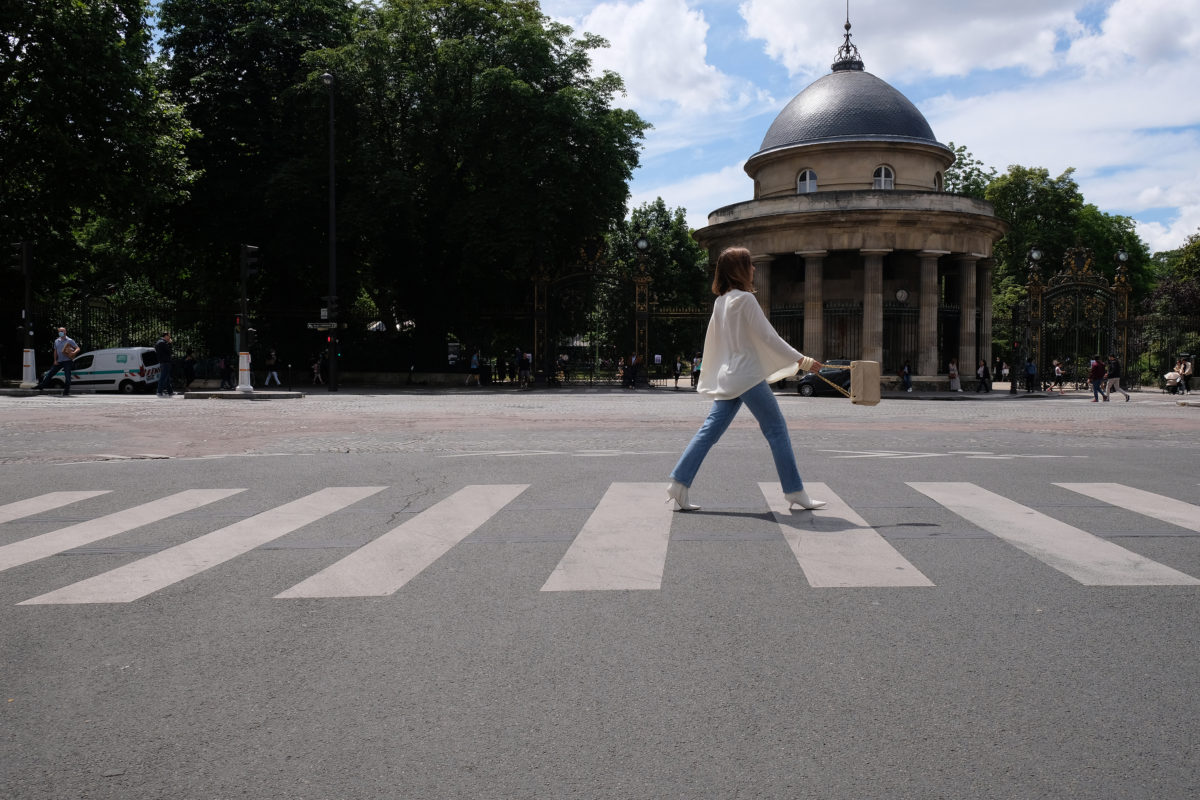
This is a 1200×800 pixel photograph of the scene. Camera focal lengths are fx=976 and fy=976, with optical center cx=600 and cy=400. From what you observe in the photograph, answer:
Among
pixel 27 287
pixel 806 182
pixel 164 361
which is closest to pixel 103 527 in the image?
pixel 164 361

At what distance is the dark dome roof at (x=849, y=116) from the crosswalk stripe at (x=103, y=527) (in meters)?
36.4

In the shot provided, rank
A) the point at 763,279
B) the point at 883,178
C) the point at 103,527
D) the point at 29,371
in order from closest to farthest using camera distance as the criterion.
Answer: the point at 103,527 < the point at 29,371 < the point at 763,279 < the point at 883,178

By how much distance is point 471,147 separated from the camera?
112 ft

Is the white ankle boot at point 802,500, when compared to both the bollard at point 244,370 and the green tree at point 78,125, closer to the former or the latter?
the bollard at point 244,370

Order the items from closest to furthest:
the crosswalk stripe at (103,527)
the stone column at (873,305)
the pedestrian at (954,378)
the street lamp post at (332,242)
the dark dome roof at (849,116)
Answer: the crosswalk stripe at (103,527) < the street lamp post at (332,242) < the stone column at (873,305) < the pedestrian at (954,378) < the dark dome roof at (849,116)

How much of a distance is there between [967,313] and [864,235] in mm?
6084

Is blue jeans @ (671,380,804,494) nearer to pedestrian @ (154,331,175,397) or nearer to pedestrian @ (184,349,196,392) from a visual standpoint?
pedestrian @ (154,331,175,397)

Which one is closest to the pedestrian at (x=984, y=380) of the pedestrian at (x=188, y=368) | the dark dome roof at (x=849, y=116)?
the dark dome roof at (x=849, y=116)

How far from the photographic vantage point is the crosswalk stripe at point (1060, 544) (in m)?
5.02

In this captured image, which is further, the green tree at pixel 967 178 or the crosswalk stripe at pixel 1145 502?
the green tree at pixel 967 178

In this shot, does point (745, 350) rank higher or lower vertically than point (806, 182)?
lower

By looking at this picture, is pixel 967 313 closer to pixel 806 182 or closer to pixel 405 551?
pixel 806 182

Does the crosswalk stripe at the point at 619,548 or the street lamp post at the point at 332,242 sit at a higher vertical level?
the street lamp post at the point at 332,242

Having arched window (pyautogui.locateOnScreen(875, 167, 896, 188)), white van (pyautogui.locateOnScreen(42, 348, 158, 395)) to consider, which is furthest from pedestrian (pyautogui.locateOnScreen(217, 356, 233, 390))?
arched window (pyautogui.locateOnScreen(875, 167, 896, 188))
